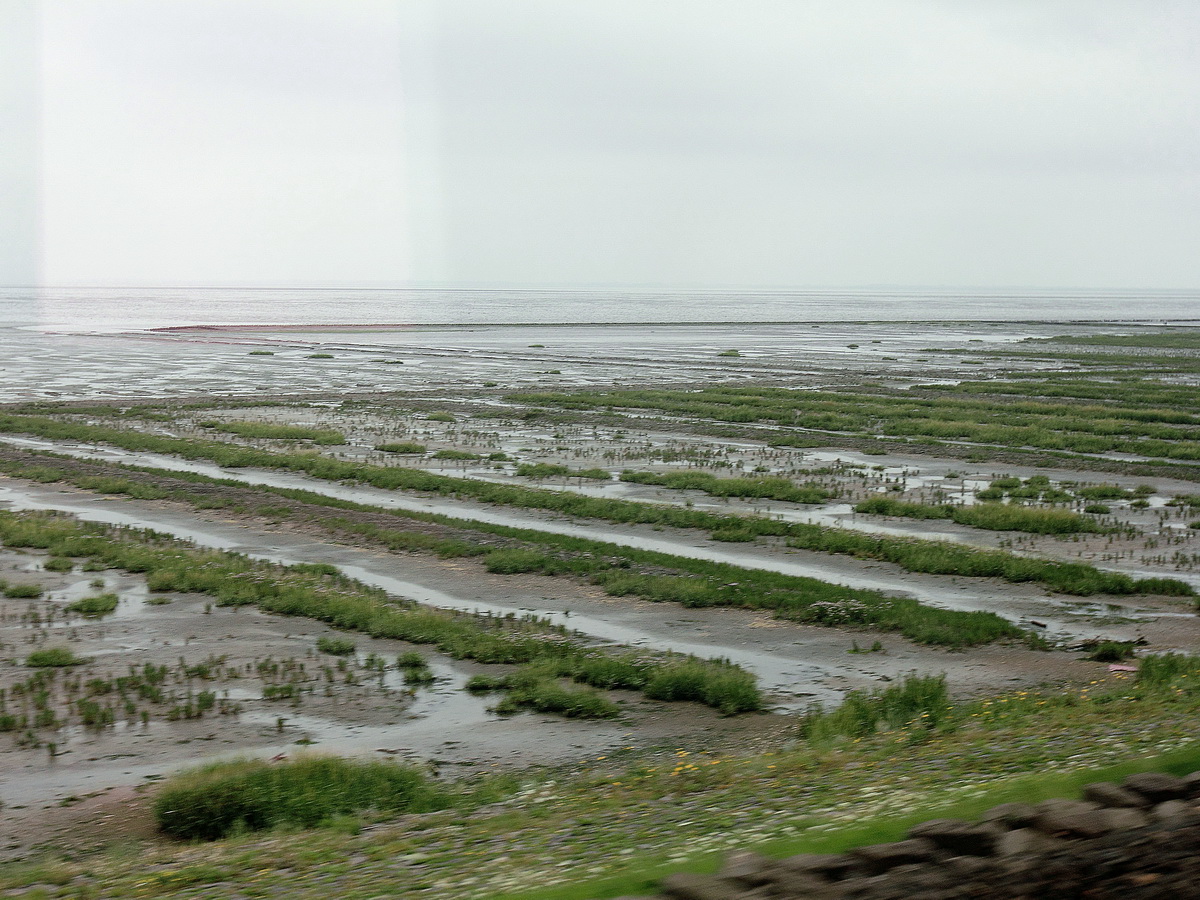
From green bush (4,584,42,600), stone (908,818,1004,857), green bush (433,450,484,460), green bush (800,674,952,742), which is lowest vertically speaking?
green bush (4,584,42,600)

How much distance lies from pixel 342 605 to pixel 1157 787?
41.5ft

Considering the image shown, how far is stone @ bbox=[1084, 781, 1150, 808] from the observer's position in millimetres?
8203

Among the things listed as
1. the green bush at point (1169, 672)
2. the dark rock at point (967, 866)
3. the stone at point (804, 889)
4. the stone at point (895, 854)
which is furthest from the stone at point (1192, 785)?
the green bush at point (1169, 672)

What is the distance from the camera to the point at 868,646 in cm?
1661

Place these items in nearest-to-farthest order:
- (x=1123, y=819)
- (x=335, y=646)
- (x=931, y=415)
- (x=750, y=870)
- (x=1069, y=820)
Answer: (x=750, y=870) < (x=1069, y=820) < (x=1123, y=819) < (x=335, y=646) < (x=931, y=415)

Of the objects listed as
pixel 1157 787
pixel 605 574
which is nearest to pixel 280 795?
pixel 1157 787

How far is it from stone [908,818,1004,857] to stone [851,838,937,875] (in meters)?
0.08

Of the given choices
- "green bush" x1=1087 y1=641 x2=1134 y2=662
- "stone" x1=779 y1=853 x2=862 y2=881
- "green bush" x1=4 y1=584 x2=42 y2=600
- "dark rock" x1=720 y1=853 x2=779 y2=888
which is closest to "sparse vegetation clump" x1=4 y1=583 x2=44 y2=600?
"green bush" x1=4 y1=584 x2=42 y2=600

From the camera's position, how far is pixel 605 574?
2052 cm

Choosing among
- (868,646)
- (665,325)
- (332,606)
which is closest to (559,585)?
(332,606)

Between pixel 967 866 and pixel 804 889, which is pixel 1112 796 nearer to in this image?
pixel 967 866

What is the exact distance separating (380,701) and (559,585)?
21.4 ft

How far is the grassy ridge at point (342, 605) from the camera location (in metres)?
14.9

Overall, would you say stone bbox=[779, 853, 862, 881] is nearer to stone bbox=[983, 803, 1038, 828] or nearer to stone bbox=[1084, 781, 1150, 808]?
stone bbox=[983, 803, 1038, 828]
